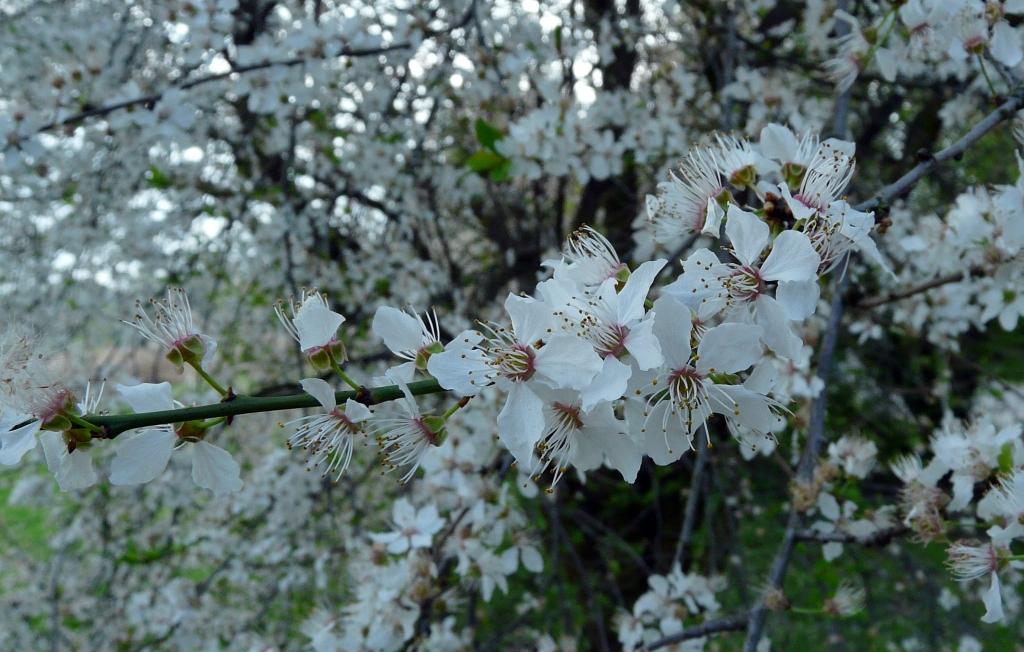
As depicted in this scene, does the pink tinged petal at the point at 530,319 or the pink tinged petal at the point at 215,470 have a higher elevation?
the pink tinged petal at the point at 530,319

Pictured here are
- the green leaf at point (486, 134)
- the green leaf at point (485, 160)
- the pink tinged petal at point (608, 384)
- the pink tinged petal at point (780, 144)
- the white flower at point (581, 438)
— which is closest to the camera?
the pink tinged petal at point (608, 384)

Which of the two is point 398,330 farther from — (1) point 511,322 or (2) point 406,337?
(1) point 511,322

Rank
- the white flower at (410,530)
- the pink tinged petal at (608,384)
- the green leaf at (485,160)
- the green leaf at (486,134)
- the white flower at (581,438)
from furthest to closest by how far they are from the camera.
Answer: the green leaf at (485,160), the green leaf at (486,134), the white flower at (410,530), the white flower at (581,438), the pink tinged petal at (608,384)

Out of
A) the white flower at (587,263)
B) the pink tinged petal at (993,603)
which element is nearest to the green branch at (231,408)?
the white flower at (587,263)

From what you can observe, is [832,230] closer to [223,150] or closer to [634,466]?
[634,466]

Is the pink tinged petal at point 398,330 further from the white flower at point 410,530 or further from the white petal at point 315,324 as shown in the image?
the white flower at point 410,530

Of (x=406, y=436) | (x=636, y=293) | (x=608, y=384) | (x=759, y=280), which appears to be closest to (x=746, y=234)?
(x=759, y=280)

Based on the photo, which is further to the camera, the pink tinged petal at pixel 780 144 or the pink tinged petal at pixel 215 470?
the pink tinged petal at pixel 780 144
